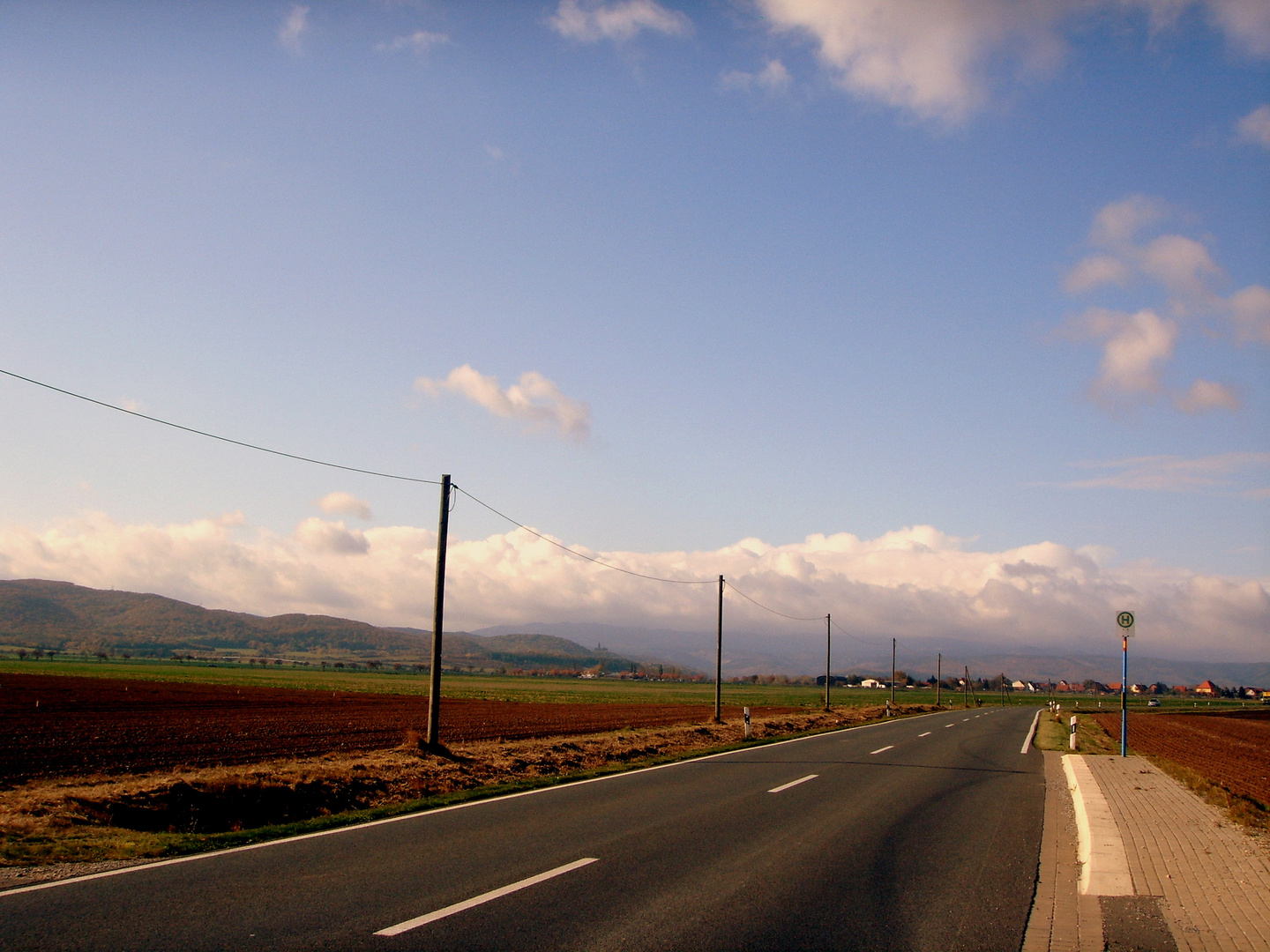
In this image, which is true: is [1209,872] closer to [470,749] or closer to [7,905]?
[7,905]

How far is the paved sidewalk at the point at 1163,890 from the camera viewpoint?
710 centimetres

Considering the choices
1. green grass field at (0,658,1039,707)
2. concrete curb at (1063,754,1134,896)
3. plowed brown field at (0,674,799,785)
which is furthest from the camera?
green grass field at (0,658,1039,707)

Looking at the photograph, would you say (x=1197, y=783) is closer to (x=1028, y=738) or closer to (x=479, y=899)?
(x=479, y=899)

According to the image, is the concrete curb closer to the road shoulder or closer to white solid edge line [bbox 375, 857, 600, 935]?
the road shoulder

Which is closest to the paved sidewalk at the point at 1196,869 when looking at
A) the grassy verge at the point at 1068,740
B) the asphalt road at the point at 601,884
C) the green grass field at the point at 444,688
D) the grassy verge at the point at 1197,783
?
the grassy verge at the point at 1197,783

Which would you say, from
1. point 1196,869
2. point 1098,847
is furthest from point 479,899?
point 1196,869

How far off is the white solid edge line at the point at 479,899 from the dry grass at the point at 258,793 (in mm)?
4403

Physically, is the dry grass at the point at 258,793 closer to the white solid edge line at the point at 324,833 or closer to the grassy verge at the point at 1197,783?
the white solid edge line at the point at 324,833

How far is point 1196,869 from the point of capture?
9.49 m

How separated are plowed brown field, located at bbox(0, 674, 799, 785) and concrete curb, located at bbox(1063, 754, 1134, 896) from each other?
2118 centimetres

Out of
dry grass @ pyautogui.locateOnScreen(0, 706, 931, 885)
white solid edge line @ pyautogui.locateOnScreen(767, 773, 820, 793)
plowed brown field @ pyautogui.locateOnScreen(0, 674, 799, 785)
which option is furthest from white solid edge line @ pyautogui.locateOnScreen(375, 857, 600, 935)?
plowed brown field @ pyautogui.locateOnScreen(0, 674, 799, 785)

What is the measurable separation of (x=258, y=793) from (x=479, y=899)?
8.46m

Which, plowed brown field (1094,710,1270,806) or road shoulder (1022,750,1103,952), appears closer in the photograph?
road shoulder (1022,750,1103,952)

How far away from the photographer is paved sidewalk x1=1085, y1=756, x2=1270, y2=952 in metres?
7.22
